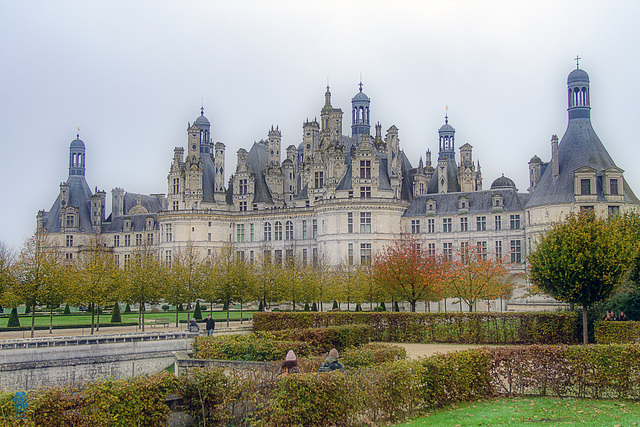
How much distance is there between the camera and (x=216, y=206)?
72500 millimetres

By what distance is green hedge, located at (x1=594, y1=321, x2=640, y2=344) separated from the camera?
26125mm

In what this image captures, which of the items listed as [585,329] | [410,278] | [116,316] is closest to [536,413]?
[585,329]

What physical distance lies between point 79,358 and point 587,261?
2131cm

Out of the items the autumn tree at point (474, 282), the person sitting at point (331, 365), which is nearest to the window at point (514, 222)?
the autumn tree at point (474, 282)

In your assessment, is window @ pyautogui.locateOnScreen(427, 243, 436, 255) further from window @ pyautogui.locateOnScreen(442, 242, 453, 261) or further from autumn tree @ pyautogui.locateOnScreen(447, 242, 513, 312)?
autumn tree @ pyautogui.locateOnScreen(447, 242, 513, 312)

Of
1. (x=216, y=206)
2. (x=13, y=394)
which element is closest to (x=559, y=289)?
(x=13, y=394)

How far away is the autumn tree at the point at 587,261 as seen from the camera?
2777 cm

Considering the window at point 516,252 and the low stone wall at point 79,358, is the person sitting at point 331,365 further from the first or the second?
the window at point 516,252

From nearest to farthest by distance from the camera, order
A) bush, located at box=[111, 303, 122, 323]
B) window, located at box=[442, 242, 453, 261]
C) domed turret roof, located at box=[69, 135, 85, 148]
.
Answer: bush, located at box=[111, 303, 122, 323]
window, located at box=[442, 242, 453, 261]
domed turret roof, located at box=[69, 135, 85, 148]

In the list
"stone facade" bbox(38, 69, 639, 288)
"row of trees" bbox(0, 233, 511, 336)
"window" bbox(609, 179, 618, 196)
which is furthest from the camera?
"stone facade" bbox(38, 69, 639, 288)

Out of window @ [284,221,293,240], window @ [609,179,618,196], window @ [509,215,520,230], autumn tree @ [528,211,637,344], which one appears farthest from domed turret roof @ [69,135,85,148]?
autumn tree @ [528,211,637,344]

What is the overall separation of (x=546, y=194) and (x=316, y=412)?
144 feet

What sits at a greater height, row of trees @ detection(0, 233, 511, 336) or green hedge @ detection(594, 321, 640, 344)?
row of trees @ detection(0, 233, 511, 336)

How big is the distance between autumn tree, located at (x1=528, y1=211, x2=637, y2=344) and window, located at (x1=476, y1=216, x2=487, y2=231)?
30835 millimetres
